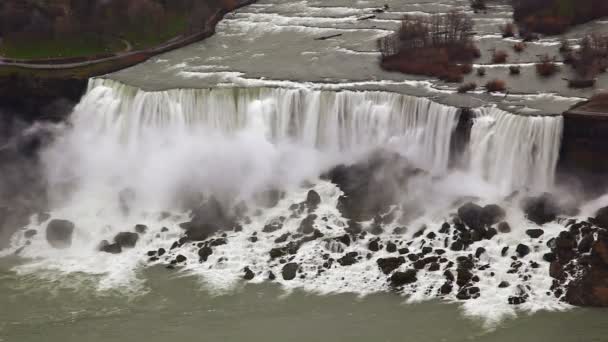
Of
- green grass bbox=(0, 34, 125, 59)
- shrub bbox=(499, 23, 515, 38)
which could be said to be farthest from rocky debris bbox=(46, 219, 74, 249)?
shrub bbox=(499, 23, 515, 38)

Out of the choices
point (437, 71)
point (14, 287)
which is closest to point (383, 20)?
point (437, 71)

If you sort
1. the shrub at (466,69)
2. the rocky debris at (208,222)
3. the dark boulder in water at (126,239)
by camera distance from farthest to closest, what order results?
the shrub at (466,69) → the dark boulder in water at (126,239) → the rocky debris at (208,222)

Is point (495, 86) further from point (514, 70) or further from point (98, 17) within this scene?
point (98, 17)

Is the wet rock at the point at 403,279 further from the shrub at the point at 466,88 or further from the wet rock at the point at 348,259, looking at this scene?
the shrub at the point at 466,88

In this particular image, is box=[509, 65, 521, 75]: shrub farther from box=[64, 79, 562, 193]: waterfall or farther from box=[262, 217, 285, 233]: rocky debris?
box=[262, 217, 285, 233]: rocky debris

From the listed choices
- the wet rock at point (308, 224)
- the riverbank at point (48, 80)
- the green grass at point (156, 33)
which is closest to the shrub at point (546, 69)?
the wet rock at point (308, 224)

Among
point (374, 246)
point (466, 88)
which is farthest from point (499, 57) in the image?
point (374, 246)
